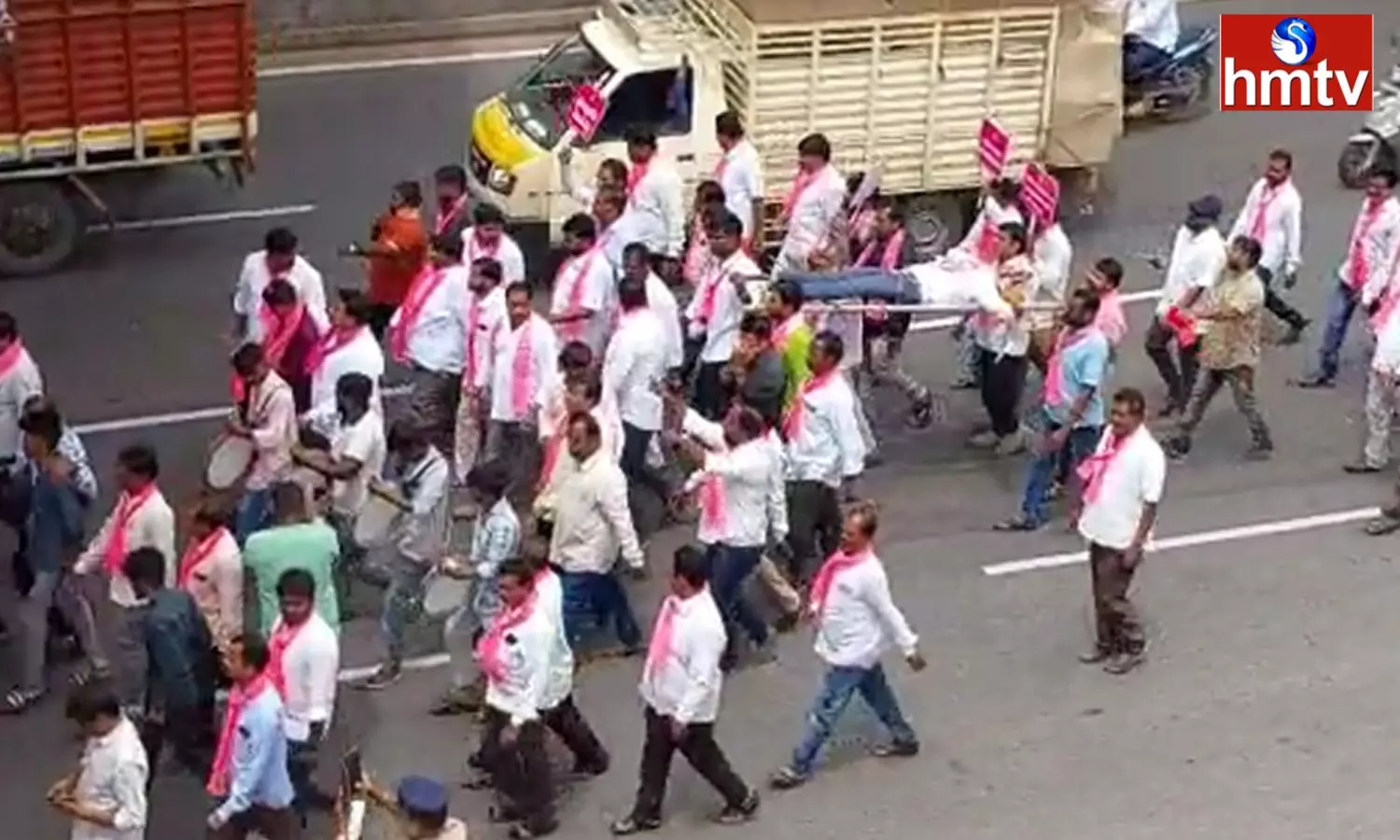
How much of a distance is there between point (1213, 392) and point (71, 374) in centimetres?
751

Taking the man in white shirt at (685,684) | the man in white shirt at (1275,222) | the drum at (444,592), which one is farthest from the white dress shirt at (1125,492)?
the man in white shirt at (1275,222)

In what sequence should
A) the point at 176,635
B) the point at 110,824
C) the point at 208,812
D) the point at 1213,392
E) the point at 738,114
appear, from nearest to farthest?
the point at 110,824 → the point at 176,635 → the point at 208,812 → the point at 1213,392 → the point at 738,114

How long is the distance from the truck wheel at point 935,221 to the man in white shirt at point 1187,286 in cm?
261

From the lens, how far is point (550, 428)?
16.2 metres

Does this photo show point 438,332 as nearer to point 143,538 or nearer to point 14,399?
point 14,399

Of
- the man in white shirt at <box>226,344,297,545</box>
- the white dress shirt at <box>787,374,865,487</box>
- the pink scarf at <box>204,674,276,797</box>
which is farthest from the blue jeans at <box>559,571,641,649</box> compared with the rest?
the pink scarf at <box>204,674,276,797</box>

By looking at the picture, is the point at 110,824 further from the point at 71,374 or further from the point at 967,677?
the point at 71,374

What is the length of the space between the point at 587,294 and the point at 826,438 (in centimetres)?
212

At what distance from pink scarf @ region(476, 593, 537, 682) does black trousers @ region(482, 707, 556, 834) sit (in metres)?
0.24

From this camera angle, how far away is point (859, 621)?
47.4 feet

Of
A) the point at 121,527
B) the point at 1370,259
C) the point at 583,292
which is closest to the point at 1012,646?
the point at 583,292

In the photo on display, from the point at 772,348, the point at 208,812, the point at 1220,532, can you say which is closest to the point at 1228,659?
the point at 1220,532

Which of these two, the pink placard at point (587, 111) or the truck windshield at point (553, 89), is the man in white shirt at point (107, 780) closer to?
the pink placard at point (587, 111)

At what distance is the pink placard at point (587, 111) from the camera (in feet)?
64.5
